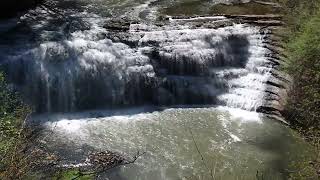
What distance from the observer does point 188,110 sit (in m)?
16.4

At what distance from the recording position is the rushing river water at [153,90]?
45.4 feet

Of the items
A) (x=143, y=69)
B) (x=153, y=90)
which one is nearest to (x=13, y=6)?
(x=143, y=69)

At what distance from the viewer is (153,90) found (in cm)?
1683

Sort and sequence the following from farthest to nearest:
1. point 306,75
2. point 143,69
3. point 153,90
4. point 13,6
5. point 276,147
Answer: point 13,6
point 143,69
point 153,90
point 306,75
point 276,147

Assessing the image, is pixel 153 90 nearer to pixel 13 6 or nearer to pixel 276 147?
pixel 276 147

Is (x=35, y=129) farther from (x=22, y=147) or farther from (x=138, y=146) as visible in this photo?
(x=22, y=147)

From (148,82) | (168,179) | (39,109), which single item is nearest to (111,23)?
(148,82)

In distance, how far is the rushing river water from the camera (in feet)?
45.4

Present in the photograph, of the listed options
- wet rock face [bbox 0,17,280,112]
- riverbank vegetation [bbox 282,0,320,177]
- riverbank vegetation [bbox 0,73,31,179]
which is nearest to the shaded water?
riverbank vegetation [bbox 282,0,320,177]

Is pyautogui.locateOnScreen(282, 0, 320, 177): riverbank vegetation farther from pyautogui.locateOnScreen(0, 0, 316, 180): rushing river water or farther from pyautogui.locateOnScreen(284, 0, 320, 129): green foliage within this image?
pyautogui.locateOnScreen(0, 0, 316, 180): rushing river water

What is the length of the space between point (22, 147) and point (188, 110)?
7.97 m

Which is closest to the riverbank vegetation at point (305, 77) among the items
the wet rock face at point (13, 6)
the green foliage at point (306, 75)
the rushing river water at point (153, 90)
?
the green foliage at point (306, 75)

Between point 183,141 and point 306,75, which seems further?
point 306,75

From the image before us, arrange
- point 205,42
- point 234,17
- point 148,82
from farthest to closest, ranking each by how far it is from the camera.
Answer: point 234,17 < point 205,42 < point 148,82
